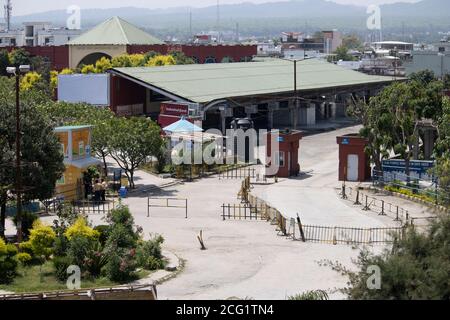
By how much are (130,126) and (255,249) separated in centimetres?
1469

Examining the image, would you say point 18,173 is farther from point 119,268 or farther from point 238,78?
point 238,78

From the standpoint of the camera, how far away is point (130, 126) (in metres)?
45.4

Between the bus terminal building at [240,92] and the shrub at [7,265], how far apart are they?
33811mm

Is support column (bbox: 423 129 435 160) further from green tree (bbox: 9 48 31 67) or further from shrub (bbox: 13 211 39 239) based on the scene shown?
green tree (bbox: 9 48 31 67)

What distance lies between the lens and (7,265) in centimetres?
2820

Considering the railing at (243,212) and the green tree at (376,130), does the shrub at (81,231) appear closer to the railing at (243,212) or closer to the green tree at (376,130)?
the railing at (243,212)

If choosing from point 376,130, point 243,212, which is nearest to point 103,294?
point 243,212

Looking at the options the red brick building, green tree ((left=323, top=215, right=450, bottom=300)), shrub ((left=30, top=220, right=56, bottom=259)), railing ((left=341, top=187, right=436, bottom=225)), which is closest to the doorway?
the red brick building

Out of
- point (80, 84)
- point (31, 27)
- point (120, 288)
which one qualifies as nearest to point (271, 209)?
point (120, 288)

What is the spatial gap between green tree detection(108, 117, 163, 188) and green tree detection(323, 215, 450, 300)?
2576cm

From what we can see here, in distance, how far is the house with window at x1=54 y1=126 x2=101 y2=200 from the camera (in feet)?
140

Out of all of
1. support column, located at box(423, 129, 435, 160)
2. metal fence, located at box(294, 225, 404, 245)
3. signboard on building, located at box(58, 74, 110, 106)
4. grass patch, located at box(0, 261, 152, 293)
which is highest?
signboard on building, located at box(58, 74, 110, 106)

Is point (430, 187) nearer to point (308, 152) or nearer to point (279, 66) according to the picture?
point (308, 152)

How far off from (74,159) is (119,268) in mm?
16496
